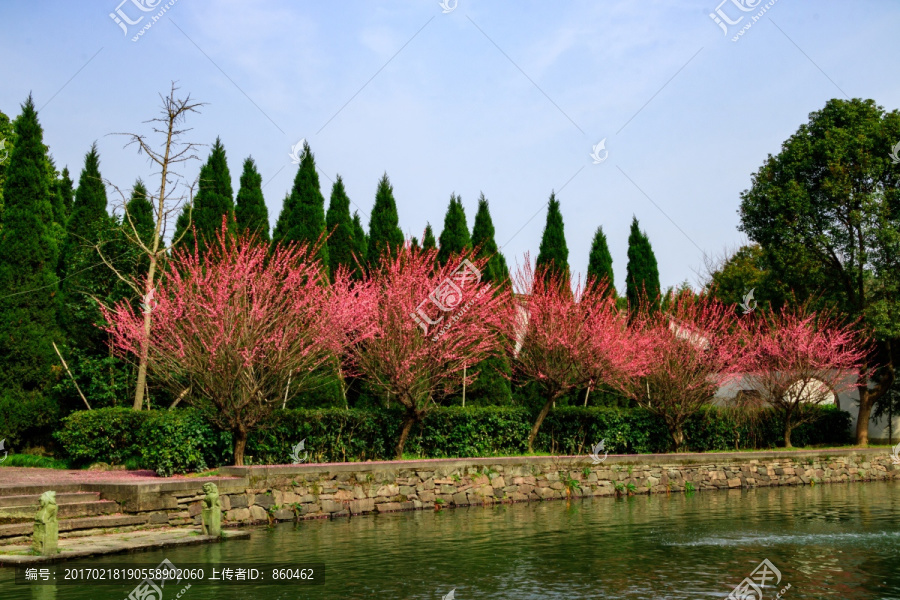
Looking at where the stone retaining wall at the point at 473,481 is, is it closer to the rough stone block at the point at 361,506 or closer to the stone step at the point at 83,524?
the rough stone block at the point at 361,506

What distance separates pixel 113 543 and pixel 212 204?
43.5 feet

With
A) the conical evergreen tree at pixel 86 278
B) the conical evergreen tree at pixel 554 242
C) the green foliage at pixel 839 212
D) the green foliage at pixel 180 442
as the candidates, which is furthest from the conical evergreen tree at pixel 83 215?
the green foliage at pixel 839 212

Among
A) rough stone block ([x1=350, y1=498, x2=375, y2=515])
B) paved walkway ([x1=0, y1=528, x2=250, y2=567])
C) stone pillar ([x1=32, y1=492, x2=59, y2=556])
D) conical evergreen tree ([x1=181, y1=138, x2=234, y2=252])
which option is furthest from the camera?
conical evergreen tree ([x1=181, y1=138, x2=234, y2=252])

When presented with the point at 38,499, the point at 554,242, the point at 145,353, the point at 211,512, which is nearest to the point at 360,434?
the point at 145,353

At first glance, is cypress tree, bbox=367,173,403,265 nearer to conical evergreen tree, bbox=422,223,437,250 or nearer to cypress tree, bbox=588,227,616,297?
conical evergreen tree, bbox=422,223,437,250

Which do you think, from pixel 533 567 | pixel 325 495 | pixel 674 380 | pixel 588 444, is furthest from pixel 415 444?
pixel 533 567

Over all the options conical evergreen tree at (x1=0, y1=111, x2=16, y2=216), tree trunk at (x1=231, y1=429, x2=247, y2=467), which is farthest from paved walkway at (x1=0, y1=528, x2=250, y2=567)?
conical evergreen tree at (x1=0, y1=111, x2=16, y2=216)

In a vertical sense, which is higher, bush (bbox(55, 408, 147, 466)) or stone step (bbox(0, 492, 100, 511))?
bush (bbox(55, 408, 147, 466))

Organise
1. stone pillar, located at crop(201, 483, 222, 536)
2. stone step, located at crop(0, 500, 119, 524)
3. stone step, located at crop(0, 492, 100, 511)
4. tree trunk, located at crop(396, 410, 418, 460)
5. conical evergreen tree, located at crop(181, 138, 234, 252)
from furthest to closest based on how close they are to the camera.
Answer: conical evergreen tree, located at crop(181, 138, 234, 252)
tree trunk, located at crop(396, 410, 418, 460)
stone pillar, located at crop(201, 483, 222, 536)
stone step, located at crop(0, 492, 100, 511)
stone step, located at crop(0, 500, 119, 524)

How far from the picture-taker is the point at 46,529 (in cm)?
1084

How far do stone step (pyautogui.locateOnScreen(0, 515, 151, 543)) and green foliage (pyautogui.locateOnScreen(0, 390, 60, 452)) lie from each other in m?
8.98

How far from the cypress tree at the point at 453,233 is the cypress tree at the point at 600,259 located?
19.9 feet

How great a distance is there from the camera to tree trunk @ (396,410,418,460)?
19.2 meters

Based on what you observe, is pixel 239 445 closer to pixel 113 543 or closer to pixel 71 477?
pixel 71 477
